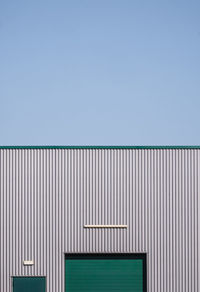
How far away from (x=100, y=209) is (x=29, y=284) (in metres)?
5.60

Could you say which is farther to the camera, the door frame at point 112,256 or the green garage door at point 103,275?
the door frame at point 112,256

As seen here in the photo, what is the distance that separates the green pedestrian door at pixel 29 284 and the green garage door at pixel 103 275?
1.44 metres

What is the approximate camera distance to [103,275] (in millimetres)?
37938

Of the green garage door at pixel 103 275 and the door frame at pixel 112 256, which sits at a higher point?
the door frame at pixel 112 256

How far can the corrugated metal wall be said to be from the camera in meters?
37.8

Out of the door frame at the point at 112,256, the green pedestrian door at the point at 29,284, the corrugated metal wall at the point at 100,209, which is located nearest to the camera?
the green pedestrian door at the point at 29,284

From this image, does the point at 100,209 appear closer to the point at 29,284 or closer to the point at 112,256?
the point at 112,256

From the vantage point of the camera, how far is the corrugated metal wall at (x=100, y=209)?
1487 inches

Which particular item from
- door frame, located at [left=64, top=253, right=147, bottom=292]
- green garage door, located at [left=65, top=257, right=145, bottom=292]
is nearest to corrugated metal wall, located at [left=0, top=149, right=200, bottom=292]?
door frame, located at [left=64, top=253, right=147, bottom=292]

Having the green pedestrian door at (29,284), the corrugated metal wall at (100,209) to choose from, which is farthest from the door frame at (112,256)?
the green pedestrian door at (29,284)

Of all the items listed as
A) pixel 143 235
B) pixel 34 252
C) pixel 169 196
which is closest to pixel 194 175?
pixel 169 196

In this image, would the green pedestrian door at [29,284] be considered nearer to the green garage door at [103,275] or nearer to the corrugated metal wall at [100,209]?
the corrugated metal wall at [100,209]

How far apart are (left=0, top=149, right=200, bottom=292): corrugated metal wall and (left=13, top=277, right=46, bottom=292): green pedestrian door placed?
315 mm

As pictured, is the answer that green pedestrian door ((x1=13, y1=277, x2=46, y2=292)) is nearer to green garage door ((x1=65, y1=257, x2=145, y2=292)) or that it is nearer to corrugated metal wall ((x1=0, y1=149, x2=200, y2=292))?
corrugated metal wall ((x1=0, y1=149, x2=200, y2=292))
